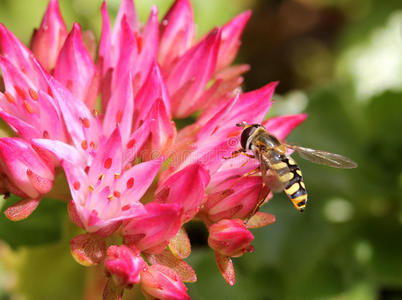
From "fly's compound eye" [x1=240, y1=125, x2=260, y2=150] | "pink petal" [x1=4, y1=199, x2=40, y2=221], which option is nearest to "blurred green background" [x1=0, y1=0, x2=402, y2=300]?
"pink petal" [x1=4, y1=199, x2=40, y2=221]

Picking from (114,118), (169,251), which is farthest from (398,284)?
(114,118)

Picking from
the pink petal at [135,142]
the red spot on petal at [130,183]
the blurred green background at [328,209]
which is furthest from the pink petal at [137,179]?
the blurred green background at [328,209]

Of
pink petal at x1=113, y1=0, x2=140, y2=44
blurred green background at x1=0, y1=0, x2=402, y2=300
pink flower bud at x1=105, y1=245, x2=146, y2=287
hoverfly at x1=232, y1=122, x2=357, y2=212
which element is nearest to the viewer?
pink flower bud at x1=105, y1=245, x2=146, y2=287

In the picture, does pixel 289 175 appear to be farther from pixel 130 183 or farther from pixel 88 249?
pixel 88 249

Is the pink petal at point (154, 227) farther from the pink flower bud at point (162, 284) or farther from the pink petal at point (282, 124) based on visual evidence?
the pink petal at point (282, 124)

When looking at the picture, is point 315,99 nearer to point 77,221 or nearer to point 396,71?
point 396,71

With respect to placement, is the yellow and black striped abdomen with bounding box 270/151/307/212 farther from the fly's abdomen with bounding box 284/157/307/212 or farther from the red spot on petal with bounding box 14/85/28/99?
the red spot on petal with bounding box 14/85/28/99
